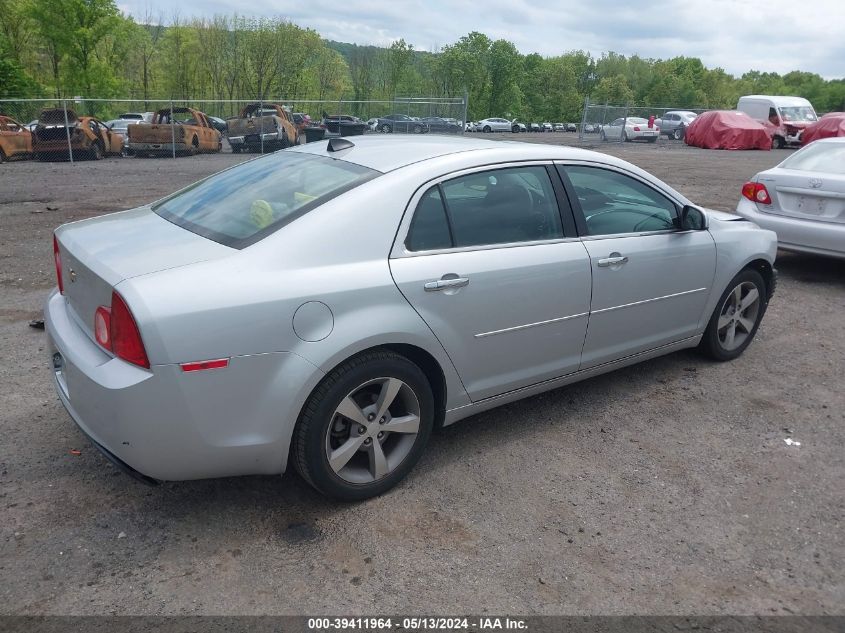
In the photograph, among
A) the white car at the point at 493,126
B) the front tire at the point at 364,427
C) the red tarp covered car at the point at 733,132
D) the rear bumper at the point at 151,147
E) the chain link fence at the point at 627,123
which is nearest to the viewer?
the front tire at the point at 364,427

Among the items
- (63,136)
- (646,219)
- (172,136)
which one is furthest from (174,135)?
(646,219)

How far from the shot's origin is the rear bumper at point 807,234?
7098 mm

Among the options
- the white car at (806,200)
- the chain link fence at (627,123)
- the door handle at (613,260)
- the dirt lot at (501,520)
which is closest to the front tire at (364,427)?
the dirt lot at (501,520)

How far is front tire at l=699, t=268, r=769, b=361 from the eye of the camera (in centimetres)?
496

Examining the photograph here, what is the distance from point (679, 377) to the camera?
4.90 meters

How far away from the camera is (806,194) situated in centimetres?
733

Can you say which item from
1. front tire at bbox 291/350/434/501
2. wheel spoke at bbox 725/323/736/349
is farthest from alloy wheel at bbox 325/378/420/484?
wheel spoke at bbox 725/323/736/349

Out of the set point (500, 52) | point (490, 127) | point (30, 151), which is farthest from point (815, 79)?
point (30, 151)

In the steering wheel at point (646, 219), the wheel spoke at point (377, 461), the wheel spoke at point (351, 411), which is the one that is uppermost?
the steering wheel at point (646, 219)

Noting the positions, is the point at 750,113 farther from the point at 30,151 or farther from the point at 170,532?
the point at 170,532

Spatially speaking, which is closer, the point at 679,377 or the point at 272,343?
the point at 272,343

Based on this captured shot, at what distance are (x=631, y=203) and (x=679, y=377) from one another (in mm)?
1364

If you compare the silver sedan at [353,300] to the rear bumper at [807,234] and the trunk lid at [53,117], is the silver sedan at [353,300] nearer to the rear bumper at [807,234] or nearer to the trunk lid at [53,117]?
the rear bumper at [807,234]

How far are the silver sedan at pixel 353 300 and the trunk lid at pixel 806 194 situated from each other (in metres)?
3.57
